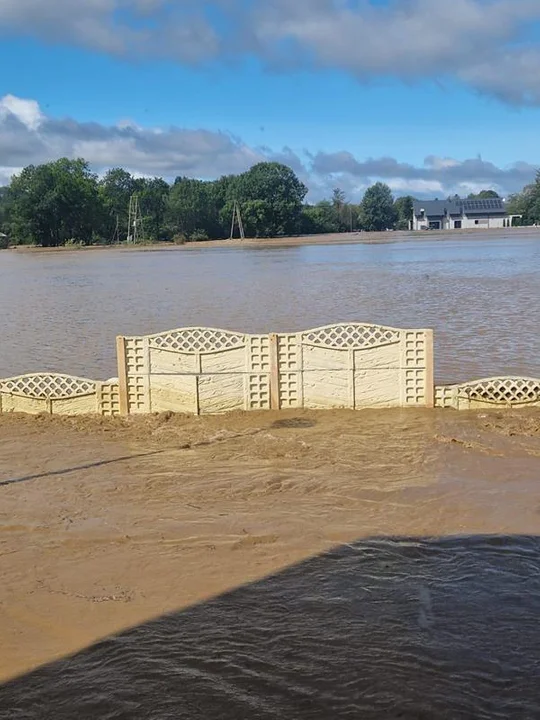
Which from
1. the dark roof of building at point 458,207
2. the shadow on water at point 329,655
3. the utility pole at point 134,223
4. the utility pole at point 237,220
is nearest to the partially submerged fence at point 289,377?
the shadow on water at point 329,655

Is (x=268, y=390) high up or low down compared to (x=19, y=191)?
down

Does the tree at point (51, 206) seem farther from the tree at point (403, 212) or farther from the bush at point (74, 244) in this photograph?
the tree at point (403, 212)

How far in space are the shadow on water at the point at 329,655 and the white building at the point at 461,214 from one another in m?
119

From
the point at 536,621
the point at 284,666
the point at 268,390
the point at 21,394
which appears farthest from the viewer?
the point at 21,394

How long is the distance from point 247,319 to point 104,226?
81.2 metres

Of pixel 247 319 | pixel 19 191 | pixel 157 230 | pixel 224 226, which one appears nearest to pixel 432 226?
pixel 224 226

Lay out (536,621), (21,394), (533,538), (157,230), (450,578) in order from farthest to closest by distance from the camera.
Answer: (157,230) < (21,394) < (533,538) < (450,578) < (536,621)

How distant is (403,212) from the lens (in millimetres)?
132875

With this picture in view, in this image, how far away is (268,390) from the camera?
9.92 meters

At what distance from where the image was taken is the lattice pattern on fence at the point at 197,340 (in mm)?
10062

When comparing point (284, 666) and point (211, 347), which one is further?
point (211, 347)

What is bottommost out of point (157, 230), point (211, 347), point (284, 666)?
point (284, 666)

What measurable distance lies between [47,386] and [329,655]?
24.3ft

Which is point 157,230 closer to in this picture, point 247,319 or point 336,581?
point 247,319
